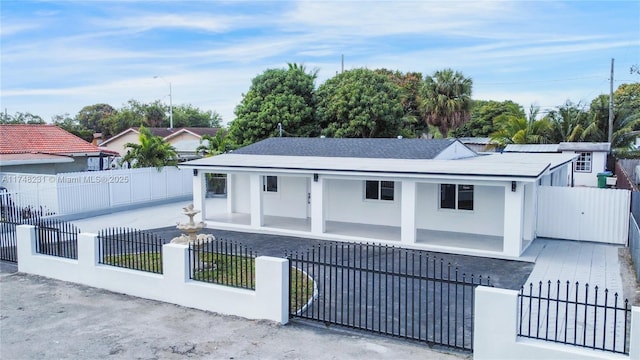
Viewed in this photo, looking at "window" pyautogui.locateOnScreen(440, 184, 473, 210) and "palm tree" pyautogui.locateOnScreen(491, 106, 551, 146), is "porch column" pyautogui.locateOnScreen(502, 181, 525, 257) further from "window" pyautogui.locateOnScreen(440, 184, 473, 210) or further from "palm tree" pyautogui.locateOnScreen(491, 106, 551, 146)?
"palm tree" pyautogui.locateOnScreen(491, 106, 551, 146)

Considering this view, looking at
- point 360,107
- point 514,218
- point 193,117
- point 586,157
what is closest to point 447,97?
point 360,107

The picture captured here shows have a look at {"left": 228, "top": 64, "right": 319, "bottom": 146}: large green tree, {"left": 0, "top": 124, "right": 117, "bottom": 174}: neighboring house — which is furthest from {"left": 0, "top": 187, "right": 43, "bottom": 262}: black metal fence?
{"left": 228, "top": 64, "right": 319, "bottom": 146}: large green tree

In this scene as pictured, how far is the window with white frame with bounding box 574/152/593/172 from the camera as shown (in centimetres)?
2967

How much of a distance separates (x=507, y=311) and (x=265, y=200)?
47.6ft

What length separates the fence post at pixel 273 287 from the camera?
8711 mm

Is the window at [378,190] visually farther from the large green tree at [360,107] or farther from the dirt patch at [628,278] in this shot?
the large green tree at [360,107]

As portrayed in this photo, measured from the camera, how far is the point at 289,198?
20.0 m

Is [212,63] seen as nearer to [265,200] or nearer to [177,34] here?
[177,34]

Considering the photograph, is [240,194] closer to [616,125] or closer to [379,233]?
[379,233]

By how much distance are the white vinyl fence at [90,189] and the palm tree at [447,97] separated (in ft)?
67.1

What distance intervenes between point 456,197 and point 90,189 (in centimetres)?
1489

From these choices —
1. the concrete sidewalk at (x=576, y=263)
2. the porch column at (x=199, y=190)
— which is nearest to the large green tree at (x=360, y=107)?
the porch column at (x=199, y=190)

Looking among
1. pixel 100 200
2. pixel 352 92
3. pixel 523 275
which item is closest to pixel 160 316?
pixel 523 275

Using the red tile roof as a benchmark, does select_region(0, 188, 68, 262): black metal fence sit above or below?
below
